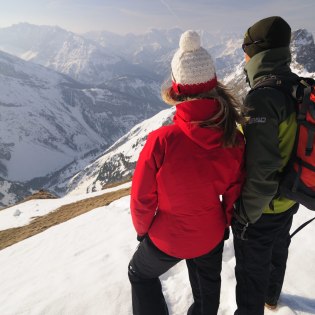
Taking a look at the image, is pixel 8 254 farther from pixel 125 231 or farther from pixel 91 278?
pixel 91 278

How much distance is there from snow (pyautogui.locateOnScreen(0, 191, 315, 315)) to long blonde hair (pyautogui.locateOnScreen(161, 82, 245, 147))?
3585 mm

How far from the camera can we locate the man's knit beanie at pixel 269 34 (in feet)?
14.4

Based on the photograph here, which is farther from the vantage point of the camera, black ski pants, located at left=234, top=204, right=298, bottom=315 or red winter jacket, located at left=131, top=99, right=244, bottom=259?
black ski pants, located at left=234, top=204, right=298, bottom=315

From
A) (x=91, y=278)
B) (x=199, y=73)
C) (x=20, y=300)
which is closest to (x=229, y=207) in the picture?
(x=199, y=73)

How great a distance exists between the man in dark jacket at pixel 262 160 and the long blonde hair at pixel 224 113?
0.78 ft

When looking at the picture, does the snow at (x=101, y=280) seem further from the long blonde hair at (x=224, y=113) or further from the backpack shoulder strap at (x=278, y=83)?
the backpack shoulder strap at (x=278, y=83)

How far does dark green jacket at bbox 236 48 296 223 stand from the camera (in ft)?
13.6

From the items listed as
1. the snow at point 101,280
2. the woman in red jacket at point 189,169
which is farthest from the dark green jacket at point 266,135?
the snow at point 101,280

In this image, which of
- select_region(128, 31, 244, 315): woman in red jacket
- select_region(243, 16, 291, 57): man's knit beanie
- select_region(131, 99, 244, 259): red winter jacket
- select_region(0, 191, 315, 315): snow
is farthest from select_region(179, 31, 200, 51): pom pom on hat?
select_region(0, 191, 315, 315): snow

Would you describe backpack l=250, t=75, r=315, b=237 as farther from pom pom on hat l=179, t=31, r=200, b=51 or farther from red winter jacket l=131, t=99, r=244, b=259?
pom pom on hat l=179, t=31, r=200, b=51

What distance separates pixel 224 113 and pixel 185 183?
3.13ft

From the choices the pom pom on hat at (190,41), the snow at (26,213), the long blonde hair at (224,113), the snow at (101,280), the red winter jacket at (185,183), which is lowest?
the snow at (26,213)

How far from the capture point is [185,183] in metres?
4.07

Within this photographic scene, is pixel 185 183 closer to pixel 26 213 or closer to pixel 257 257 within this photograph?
pixel 257 257
